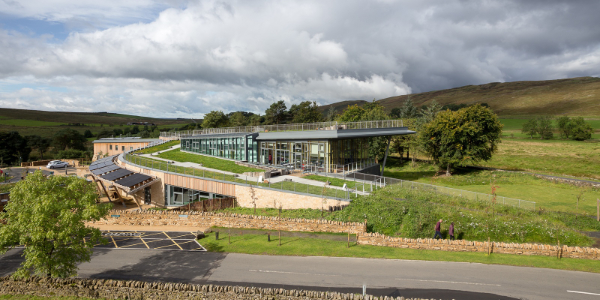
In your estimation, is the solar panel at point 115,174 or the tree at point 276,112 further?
the tree at point 276,112

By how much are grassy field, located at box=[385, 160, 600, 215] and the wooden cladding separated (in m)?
25.5

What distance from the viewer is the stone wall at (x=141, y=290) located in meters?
11.5

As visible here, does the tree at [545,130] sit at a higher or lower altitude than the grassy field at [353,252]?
higher

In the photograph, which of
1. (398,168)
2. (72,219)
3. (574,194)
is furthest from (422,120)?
(72,219)

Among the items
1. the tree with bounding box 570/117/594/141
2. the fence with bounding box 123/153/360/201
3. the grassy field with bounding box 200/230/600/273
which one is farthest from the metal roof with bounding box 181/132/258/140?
the tree with bounding box 570/117/594/141

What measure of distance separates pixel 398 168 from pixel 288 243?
43.2m

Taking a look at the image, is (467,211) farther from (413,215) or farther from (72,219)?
(72,219)

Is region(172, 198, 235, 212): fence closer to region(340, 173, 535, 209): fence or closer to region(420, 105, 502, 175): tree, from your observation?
region(340, 173, 535, 209): fence

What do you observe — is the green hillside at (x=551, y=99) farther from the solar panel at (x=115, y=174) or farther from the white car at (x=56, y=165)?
the solar panel at (x=115, y=174)

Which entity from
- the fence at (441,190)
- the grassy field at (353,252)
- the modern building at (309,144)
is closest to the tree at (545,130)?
the modern building at (309,144)

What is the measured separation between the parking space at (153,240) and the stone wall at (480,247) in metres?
9.80

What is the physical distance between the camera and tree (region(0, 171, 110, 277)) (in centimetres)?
1159

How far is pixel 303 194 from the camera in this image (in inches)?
963

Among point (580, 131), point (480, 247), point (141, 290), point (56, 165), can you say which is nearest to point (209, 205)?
point (141, 290)
